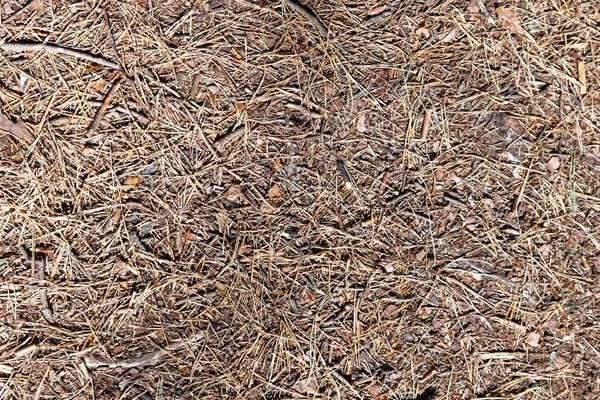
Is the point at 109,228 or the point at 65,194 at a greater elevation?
the point at 65,194

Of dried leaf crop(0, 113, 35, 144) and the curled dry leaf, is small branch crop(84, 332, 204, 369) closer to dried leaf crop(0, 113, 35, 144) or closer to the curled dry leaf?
the curled dry leaf

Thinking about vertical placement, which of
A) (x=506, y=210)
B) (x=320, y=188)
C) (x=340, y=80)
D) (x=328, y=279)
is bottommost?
(x=328, y=279)

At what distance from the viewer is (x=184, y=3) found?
202 cm

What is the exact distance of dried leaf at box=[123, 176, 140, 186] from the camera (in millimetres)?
1977

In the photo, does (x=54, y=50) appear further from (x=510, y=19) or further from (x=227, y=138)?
(x=510, y=19)

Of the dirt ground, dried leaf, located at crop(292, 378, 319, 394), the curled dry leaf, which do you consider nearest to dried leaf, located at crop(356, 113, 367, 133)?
the dirt ground

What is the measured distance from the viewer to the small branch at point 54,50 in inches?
77.0

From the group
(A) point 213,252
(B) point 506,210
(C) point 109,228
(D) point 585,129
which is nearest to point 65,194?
(C) point 109,228

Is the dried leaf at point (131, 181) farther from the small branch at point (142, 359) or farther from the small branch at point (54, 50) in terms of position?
the small branch at point (142, 359)

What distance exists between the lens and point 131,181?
1.98 meters

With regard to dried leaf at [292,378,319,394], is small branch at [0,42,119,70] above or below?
above

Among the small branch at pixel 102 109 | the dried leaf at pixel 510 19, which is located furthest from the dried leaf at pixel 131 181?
the dried leaf at pixel 510 19

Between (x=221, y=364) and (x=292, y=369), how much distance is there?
0.28 meters

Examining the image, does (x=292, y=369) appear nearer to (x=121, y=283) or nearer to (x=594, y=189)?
(x=121, y=283)
